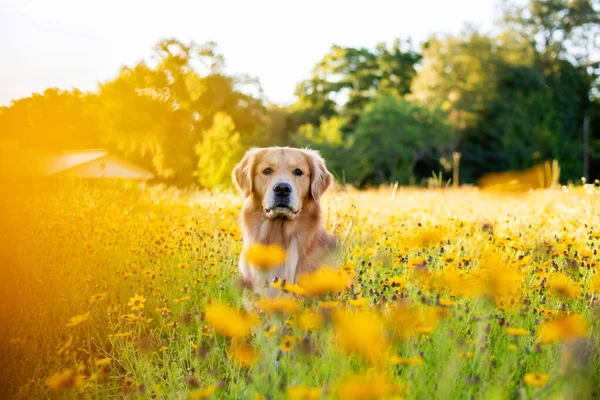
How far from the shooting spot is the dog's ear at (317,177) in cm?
428

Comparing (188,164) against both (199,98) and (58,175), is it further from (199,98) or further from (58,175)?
(58,175)

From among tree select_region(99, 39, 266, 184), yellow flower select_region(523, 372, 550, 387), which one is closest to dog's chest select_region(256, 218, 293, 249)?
yellow flower select_region(523, 372, 550, 387)

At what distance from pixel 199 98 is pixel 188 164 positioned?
4.92 metres

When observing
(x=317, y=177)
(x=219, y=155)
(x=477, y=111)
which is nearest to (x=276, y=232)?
(x=317, y=177)

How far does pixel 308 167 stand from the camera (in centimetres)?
433

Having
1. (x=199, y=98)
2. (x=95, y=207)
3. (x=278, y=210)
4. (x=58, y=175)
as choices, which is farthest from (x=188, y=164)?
(x=278, y=210)

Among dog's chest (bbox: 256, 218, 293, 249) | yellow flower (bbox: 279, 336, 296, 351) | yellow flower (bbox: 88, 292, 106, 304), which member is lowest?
yellow flower (bbox: 88, 292, 106, 304)

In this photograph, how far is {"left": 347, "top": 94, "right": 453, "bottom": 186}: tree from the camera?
3672 centimetres

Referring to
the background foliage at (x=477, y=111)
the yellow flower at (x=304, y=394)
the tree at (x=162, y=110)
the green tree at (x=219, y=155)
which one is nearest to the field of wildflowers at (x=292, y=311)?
the yellow flower at (x=304, y=394)

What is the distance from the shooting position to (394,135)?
3712cm

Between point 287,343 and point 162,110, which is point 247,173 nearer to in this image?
point 287,343

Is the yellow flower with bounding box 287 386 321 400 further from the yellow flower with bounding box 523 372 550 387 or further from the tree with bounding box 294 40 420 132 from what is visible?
the tree with bounding box 294 40 420 132

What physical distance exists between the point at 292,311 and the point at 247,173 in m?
2.31

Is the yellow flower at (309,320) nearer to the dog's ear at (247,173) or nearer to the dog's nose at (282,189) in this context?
the dog's nose at (282,189)
